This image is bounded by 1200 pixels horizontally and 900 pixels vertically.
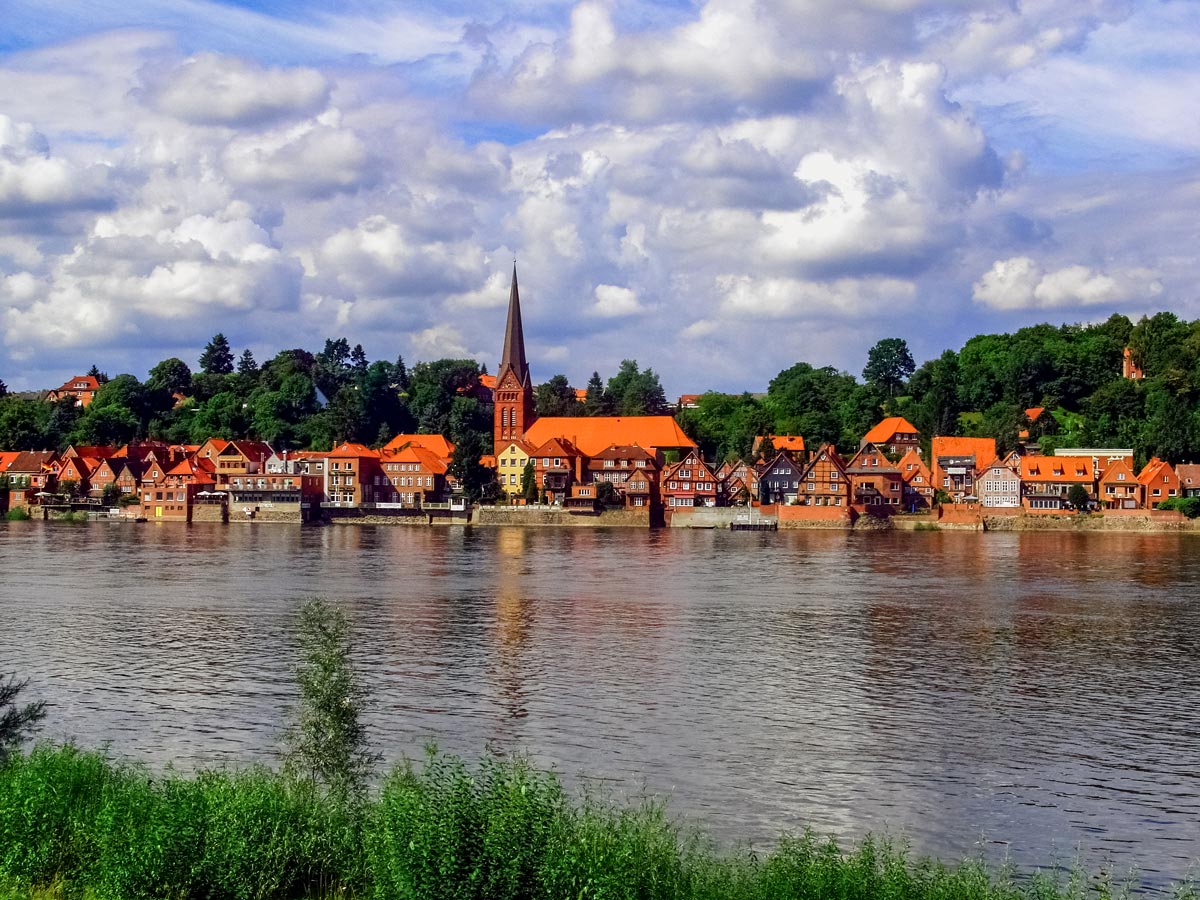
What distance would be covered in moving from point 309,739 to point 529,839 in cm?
549

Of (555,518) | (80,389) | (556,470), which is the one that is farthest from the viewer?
(80,389)

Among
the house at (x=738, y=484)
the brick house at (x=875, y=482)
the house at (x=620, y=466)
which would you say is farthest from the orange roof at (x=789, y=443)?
the house at (x=620, y=466)

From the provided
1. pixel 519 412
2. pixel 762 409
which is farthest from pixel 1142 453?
pixel 519 412

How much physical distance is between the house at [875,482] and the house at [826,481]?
1260 mm

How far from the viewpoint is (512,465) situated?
4200 inches

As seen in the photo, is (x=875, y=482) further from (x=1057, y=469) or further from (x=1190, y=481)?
(x=1190, y=481)

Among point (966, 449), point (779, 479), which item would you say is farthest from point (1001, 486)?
point (779, 479)

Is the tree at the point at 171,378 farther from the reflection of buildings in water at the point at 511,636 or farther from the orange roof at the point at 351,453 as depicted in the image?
the reflection of buildings in water at the point at 511,636

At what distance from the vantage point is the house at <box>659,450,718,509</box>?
99750 millimetres

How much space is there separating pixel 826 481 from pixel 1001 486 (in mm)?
12737

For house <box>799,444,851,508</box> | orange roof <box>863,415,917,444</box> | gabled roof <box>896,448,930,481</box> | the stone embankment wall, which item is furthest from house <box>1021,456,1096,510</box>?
the stone embankment wall

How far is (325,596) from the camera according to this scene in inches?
1786

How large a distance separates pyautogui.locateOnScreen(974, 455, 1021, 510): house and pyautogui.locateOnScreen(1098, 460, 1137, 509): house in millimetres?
5803

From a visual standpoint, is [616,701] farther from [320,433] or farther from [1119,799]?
[320,433]
